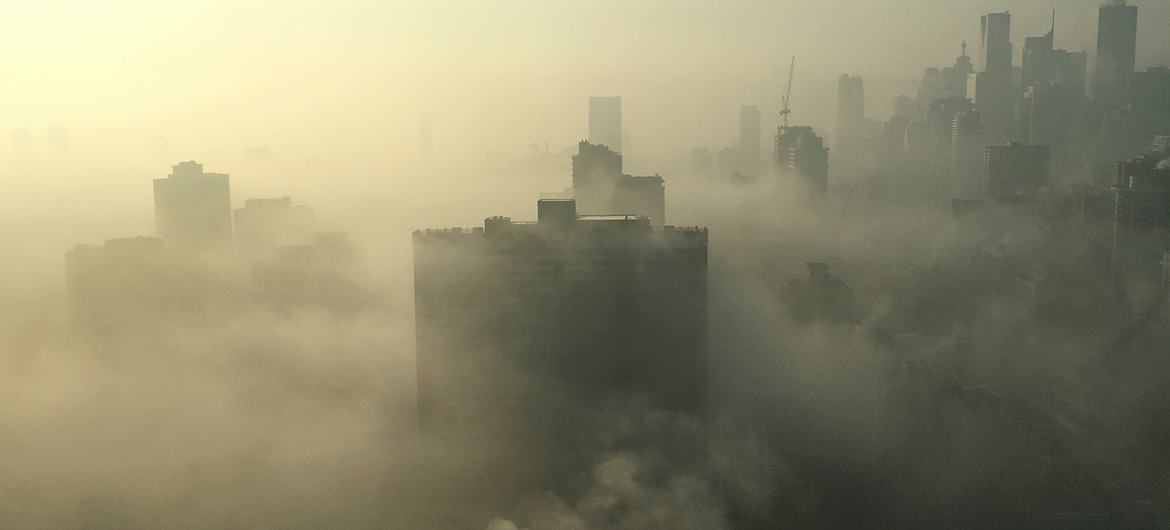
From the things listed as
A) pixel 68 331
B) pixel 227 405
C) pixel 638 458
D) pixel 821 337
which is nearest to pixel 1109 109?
pixel 821 337

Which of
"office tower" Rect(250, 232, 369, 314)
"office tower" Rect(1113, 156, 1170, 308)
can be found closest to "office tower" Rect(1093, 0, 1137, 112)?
"office tower" Rect(1113, 156, 1170, 308)

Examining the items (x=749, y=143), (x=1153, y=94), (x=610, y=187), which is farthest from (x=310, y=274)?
(x=1153, y=94)

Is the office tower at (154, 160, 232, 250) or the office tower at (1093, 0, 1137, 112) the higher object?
the office tower at (1093, 0, 1137, 112)

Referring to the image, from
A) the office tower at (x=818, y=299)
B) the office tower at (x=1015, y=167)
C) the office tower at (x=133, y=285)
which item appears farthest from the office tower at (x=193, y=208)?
the office tower at (x=1015, y=167)

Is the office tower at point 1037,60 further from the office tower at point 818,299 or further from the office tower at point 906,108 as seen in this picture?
the office tower at point 818,299

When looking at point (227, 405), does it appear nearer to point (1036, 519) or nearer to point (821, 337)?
point (821, 337)

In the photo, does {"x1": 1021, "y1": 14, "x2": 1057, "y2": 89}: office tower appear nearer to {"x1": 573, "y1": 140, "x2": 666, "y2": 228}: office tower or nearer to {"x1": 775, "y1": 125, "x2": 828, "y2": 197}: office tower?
{"x1": 775, "y1": 125, "x2": 828, "y2": 197}: office tower
